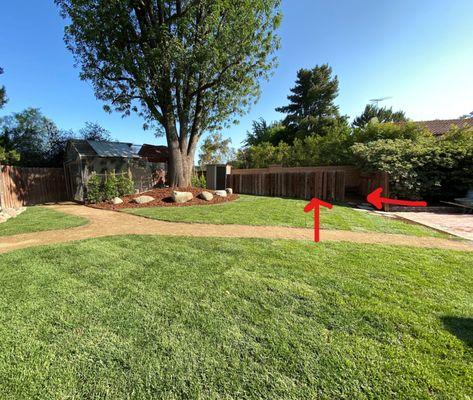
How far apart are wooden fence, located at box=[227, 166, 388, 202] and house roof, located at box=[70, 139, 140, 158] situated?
23.4 feet

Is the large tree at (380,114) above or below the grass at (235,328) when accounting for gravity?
above

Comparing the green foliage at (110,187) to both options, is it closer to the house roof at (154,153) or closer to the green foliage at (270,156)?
the house roof at (154,153)

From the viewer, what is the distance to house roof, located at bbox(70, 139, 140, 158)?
1102 centimetres

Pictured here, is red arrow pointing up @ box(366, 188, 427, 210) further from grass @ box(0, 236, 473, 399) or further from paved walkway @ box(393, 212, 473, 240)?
grass @ box(0, 236, 473, 399)

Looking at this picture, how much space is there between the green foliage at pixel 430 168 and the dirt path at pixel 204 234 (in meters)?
4.81

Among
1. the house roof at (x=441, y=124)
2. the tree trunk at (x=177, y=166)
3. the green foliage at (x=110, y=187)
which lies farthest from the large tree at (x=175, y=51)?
the house roof at (x=441, y=124)

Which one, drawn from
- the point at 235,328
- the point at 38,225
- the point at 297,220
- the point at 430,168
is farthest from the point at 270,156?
the point at 235,328

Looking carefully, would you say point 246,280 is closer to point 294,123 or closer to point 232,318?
point 232,318

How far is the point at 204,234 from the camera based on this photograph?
490 centimetres

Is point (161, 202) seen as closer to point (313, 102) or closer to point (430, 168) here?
point (430, 168)

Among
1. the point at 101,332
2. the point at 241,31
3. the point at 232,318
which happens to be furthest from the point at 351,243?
the point at 241,31

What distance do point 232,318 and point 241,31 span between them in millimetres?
11243

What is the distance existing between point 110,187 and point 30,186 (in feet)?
14.0

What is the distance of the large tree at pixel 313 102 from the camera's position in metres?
26.9
